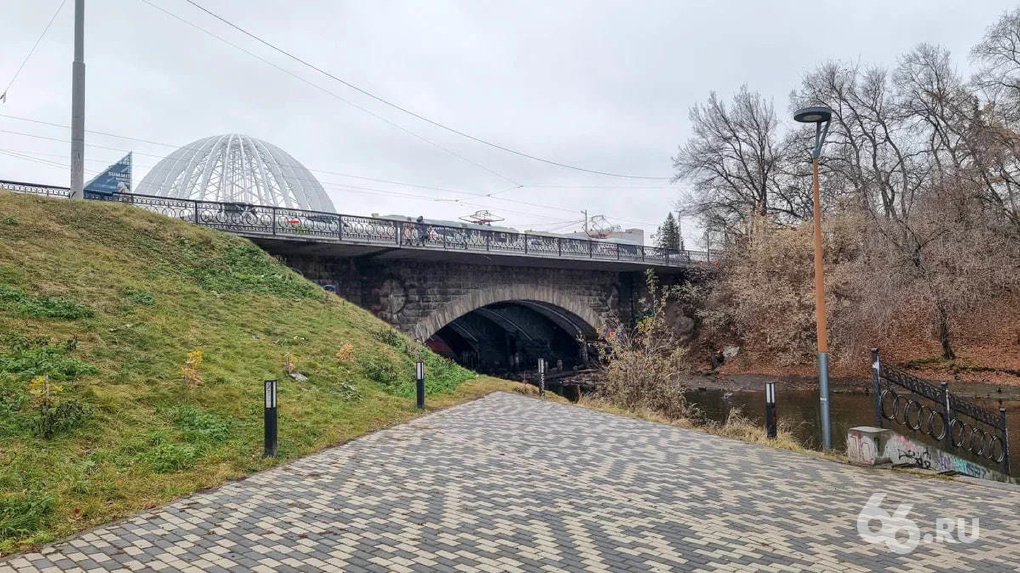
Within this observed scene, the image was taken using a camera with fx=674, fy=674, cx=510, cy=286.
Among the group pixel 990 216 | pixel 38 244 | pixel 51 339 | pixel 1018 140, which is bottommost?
pixel 51 339

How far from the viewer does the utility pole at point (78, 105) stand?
49.0 ft

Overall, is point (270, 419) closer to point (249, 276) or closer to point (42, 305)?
point (42, 305)

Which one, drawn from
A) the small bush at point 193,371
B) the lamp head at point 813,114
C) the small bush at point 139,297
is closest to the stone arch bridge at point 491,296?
the small bush at point 139,297

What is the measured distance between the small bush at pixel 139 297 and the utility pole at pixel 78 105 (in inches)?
214

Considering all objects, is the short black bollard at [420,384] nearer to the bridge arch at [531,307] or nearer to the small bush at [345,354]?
the small bush at [345,354]

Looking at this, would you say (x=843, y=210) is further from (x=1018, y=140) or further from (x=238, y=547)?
(x=238, y=547)

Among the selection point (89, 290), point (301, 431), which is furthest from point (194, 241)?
point (301, 431)

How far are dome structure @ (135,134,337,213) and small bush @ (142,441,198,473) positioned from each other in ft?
84.6

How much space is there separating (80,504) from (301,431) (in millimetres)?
2994

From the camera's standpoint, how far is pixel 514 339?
3675 cm

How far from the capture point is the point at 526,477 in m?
6.92

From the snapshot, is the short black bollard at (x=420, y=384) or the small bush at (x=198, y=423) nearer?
the small bush at (x=198, y=423)

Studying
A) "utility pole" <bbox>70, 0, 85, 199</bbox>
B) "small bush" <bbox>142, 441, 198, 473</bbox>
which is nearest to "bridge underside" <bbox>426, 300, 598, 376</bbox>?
"utility pole" <bbox>70, 0, 85, 199</bbox>

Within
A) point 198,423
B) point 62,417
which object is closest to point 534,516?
point 198,423
